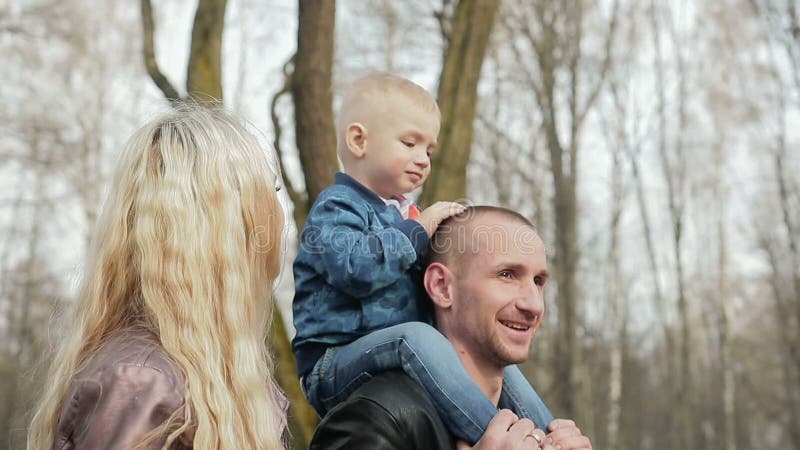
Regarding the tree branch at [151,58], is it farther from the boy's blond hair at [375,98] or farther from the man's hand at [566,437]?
the man's hand at [566,437]

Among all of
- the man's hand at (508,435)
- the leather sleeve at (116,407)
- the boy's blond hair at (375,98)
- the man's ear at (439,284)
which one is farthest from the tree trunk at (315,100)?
the leather sleeve at (116,407)

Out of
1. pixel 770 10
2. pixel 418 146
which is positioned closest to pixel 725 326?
pixel 770 10

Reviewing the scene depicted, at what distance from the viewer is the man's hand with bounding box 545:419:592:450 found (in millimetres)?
2521

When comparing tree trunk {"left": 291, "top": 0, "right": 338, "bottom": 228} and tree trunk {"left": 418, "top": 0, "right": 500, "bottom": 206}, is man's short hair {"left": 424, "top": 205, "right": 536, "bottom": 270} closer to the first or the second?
tree trunk {"left": 291, "top": 0, "right": 338, "bottom": 228}

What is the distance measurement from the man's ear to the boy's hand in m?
0.12

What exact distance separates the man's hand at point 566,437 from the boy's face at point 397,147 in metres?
0.97

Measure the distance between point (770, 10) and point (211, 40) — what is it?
9959 mm

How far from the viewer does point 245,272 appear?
6.46 feet

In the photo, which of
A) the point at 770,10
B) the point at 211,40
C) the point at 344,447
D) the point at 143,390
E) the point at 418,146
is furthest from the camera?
the point at 770,10

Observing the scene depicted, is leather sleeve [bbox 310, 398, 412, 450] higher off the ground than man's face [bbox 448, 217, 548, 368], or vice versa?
man's face [bbox 448, 217, 548, 368]

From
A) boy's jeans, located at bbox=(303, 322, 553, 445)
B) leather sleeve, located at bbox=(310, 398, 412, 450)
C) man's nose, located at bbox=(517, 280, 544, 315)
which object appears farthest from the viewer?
man's nose, located at bbox=(517, 280, 544, 315)

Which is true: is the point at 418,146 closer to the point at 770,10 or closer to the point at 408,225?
the point at 408,225

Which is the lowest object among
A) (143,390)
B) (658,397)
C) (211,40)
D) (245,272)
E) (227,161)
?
(658,397)

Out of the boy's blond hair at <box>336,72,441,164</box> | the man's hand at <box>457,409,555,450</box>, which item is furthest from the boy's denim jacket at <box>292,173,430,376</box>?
the man's hand at <box>457,409,555,450</box>
